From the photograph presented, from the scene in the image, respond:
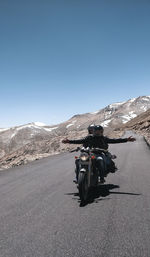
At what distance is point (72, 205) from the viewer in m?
6.03

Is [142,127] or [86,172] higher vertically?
[142,127]

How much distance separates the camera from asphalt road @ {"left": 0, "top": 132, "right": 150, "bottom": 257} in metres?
3.66

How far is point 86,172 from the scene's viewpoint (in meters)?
6.44

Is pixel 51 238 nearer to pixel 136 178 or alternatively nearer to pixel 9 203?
pixel 9 203

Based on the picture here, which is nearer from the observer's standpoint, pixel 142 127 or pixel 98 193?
pixel 98 193

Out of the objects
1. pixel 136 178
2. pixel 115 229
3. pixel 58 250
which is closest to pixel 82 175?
pixel 115 229

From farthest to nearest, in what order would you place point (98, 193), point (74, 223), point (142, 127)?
1. point (142, 127)
2. point (98, 193)
3. point (74, 223)

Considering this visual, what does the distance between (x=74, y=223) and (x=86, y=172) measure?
72.7 inches

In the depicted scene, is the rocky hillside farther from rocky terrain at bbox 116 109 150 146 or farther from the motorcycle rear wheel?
the motorcycle rear wheel

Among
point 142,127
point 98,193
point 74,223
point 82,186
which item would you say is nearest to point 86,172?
point 82,186

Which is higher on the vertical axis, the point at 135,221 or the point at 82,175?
the point at 82,175

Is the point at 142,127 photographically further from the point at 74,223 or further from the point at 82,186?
the point at 74,223

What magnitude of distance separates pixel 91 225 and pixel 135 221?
842 mm

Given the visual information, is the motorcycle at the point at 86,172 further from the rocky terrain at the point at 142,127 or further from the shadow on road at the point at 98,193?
the rocky terrain at the point at 142,127
